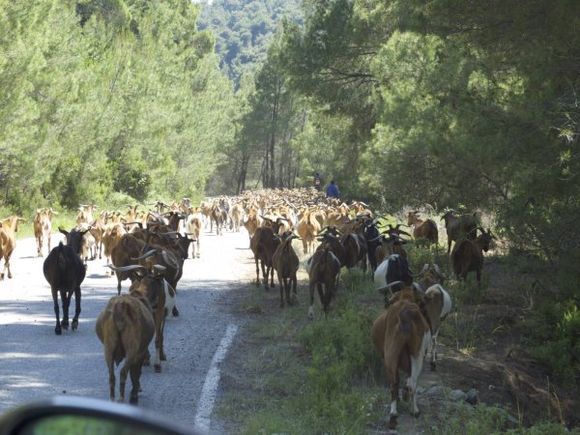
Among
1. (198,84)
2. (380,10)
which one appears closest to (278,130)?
(198,84)

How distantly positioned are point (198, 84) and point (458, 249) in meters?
57.4

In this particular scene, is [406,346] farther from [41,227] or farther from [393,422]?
[41,227]

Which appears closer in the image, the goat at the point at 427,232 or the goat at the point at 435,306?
the goat at the point at 435,306

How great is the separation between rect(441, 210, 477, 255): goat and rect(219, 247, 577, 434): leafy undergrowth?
148cm

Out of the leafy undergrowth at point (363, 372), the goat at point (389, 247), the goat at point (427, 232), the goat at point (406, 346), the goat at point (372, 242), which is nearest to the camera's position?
the leafy undergrowth at point (363, 372)

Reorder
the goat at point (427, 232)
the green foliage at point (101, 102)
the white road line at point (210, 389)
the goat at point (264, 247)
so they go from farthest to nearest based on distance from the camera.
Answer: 1. the green foliage at point (101, 102)
2. the goat at point (427, 232)
3. the goat at point (264, 247)
4. the white road line at point (210, 389)

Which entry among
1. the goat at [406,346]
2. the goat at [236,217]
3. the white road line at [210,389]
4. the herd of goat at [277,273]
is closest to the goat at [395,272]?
the herd of goat at [277,273]

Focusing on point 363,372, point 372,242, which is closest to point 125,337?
point 363,372

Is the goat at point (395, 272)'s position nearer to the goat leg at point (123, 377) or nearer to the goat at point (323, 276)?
the goat at point (323, 276)

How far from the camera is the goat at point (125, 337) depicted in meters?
8.88

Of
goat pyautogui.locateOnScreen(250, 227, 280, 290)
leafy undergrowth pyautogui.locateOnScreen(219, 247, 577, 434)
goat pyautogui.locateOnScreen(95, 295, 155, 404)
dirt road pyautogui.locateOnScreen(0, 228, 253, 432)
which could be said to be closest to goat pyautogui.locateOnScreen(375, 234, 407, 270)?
leafy undergrowth pyautogui.locateOnScreen(219, 247, 577, 434)

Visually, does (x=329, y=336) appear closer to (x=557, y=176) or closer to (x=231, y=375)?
(x=231, y=375)

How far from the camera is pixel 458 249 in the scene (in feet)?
60.6

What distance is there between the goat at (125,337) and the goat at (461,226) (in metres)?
10.8
